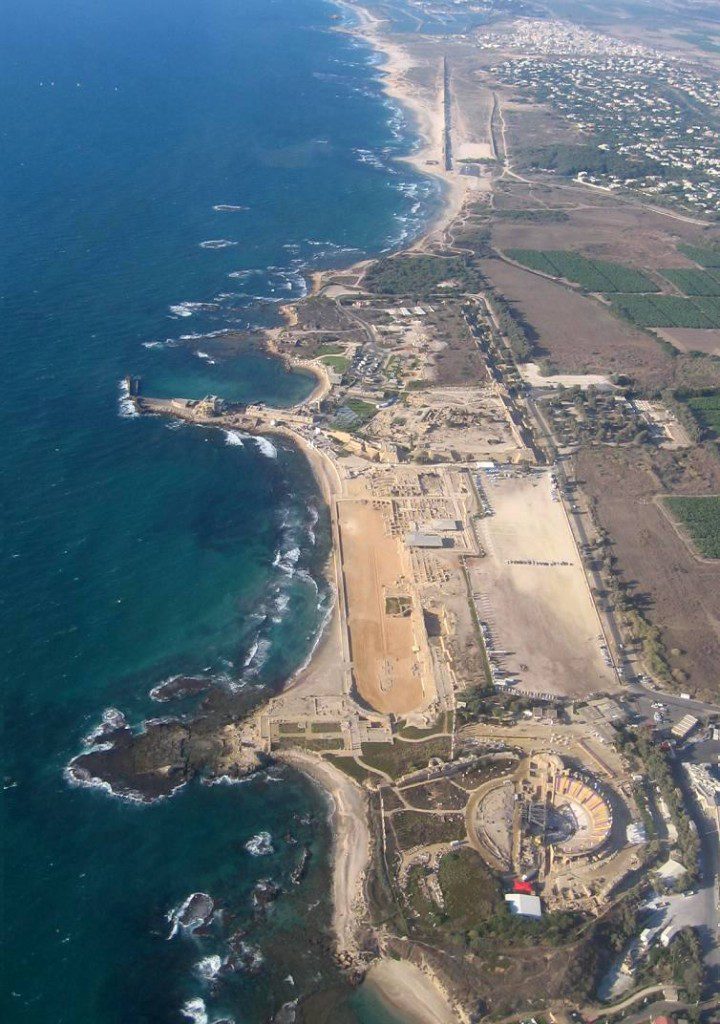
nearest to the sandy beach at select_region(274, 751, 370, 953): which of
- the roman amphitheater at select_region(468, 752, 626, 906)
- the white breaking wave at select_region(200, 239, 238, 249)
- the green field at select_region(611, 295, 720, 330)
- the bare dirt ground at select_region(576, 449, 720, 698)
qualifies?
the roman amphitheater at select_region(468, 752, 626, 906)

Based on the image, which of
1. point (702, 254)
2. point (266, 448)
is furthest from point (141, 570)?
point (702, 254)

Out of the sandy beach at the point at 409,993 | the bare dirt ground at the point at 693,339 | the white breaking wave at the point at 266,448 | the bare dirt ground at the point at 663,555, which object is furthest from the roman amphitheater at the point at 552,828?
the bare dirt ground at the point at 693,339

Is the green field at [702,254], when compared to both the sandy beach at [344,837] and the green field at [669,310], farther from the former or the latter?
the sandy beach at [344,837]

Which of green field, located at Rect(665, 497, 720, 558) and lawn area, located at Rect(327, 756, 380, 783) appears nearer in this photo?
lawn area, located at Rect(327, 756, 380, 783)

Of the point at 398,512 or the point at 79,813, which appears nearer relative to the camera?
the point at 79,813

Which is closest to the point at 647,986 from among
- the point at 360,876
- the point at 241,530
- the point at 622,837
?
the point at 622,837

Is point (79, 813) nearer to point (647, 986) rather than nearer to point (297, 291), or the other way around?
point (647, 986)

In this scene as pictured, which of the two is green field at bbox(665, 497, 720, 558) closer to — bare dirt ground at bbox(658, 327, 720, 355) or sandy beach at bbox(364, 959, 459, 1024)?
bare dirt ground at bbox(658, 327, 720, 355)

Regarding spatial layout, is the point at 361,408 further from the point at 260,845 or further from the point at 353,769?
the point at 260,845
